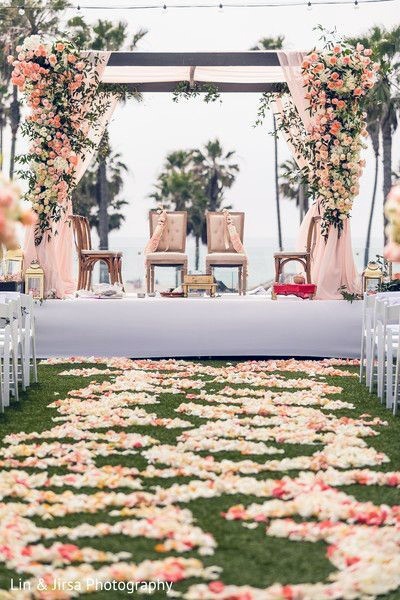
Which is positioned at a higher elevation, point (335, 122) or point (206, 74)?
point (206, 74)

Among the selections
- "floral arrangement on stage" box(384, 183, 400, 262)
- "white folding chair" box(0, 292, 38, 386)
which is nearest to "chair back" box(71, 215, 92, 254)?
"white folding chair" box(0, 292, 38, 386)

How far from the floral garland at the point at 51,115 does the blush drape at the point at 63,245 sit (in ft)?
0.24

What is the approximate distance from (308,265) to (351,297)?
1.16 metres

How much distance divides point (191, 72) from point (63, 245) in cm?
228

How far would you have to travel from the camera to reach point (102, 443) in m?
5.73

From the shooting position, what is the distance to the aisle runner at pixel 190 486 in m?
3.33

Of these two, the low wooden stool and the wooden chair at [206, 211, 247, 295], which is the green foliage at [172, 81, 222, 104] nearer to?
the wooden chair at [206, 211, 247, 295]

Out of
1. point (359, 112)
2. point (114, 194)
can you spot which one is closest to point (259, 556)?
point (359, 112)

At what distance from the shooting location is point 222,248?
502 inches

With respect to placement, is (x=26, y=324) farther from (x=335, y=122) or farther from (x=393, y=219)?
(x=393, y=219)

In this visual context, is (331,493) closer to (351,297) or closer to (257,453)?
(257,453)

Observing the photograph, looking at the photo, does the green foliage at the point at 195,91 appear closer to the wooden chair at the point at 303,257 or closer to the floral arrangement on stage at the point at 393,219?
the wooden chair at the point at 303,257

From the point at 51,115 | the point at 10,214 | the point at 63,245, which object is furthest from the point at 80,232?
the point at 10,214

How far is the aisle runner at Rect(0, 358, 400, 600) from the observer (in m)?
3.33
